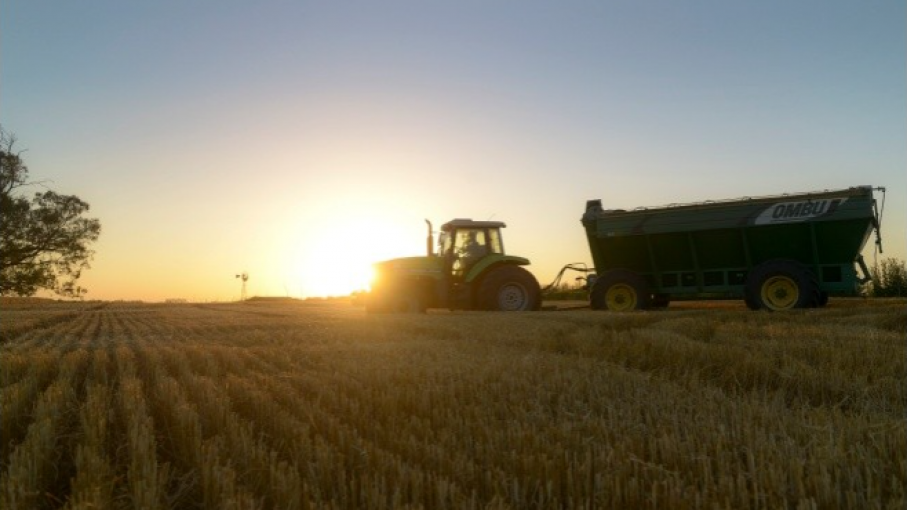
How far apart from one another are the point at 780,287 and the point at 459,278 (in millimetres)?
6229

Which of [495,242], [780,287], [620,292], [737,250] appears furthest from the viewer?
[495,242]

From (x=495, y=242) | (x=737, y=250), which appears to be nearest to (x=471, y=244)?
(x=495, y=242)

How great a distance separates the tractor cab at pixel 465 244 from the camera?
607 inches

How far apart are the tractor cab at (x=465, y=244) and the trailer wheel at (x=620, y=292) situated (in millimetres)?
2256

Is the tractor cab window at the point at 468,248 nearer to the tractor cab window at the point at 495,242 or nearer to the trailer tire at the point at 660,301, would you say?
the tractor cab window at the point at 495,242

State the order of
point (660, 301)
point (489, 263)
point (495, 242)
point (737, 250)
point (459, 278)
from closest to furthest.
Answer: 1. point (737, 250)
2. point (489, 263)
3. point (459, 278)
4. point (495, 242)
5. point (660, 301)

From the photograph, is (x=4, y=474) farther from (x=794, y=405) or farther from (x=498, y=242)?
(x=498, y=242)

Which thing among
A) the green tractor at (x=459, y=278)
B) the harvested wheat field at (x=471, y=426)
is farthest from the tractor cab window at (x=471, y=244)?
the harvested wheat field at (x=471, y=426)

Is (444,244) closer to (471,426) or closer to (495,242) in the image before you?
(495,242)

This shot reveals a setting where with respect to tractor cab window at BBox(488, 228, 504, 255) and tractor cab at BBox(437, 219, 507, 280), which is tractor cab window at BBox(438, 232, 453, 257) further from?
tractor cab window at BBox(488, 228, 504, 255)

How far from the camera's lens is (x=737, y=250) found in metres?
14.4

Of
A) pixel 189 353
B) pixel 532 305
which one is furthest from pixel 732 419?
pixel 532 305

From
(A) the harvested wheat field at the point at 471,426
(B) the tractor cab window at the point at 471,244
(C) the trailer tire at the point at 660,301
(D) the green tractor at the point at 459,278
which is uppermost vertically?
(B) the tractor cab window at the point at 471,244

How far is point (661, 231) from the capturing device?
49.5 feet
